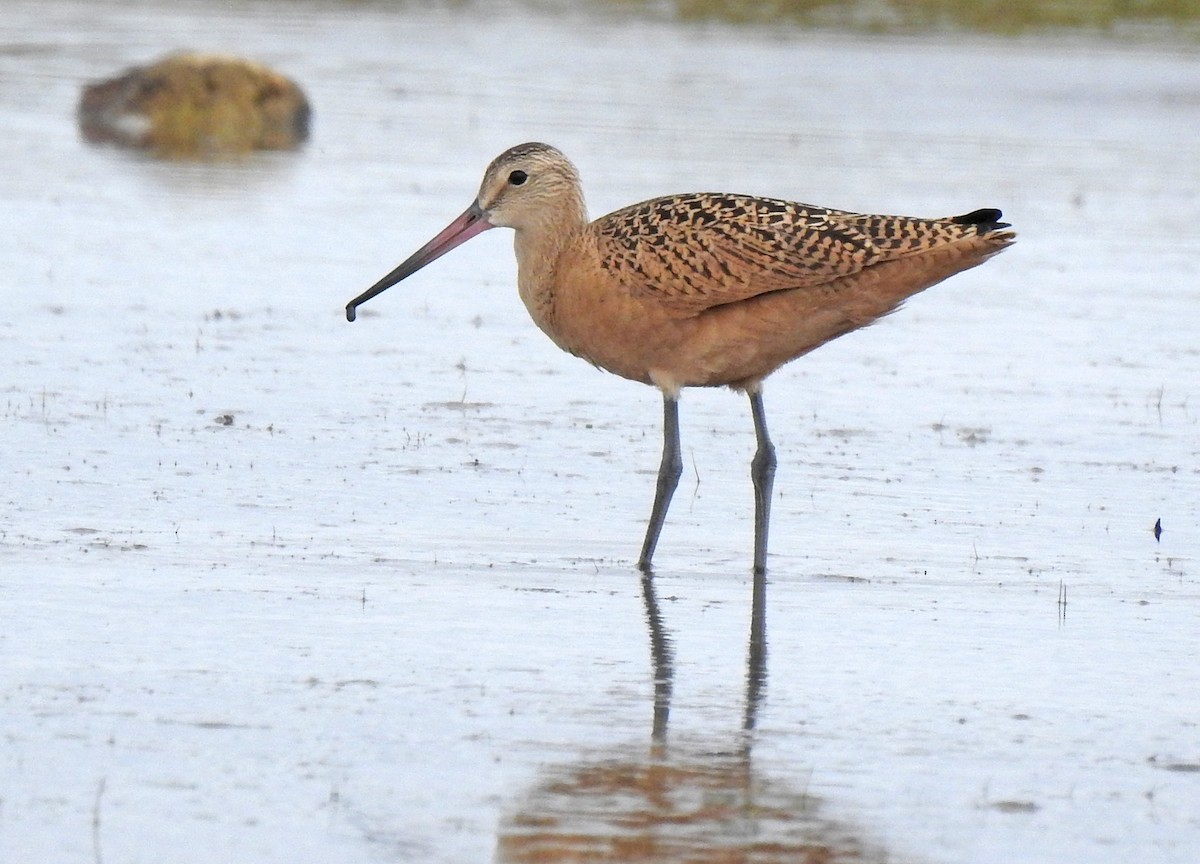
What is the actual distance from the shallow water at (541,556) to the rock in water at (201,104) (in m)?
2.90

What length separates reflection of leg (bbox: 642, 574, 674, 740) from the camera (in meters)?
5.69

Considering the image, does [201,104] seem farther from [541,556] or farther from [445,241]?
[541,556]

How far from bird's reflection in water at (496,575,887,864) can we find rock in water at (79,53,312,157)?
48.2 feet

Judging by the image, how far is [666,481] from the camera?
24.8ft

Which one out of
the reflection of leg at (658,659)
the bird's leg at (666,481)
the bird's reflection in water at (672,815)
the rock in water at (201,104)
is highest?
the rock in water at (201,104)

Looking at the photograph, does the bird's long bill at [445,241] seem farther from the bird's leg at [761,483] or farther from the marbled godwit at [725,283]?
the bird's leg at [761,483]

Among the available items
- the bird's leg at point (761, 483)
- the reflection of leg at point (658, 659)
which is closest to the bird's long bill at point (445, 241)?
the bird's leg at point (761, 483)

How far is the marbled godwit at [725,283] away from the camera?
738cm

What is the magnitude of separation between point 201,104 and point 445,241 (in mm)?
12130

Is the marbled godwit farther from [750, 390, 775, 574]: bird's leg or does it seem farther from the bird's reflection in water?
the bird's reflection in water

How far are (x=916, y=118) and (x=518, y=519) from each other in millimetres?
14327

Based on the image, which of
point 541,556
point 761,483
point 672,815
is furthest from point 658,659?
point 761,483

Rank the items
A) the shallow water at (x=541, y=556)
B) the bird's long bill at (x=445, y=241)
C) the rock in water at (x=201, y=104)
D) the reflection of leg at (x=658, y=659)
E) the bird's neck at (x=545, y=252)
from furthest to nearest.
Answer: the rock in water at (x=201, y=104)
the bird's long bill at (x=445, y=241)
the bird's neck at (x=545, y=252)
the reflection of leg at (x=658, y=659)
the shallow water at (x=541, y=556)

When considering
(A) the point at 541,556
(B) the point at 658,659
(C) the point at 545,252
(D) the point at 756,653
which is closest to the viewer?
(B) the point at 658,659
